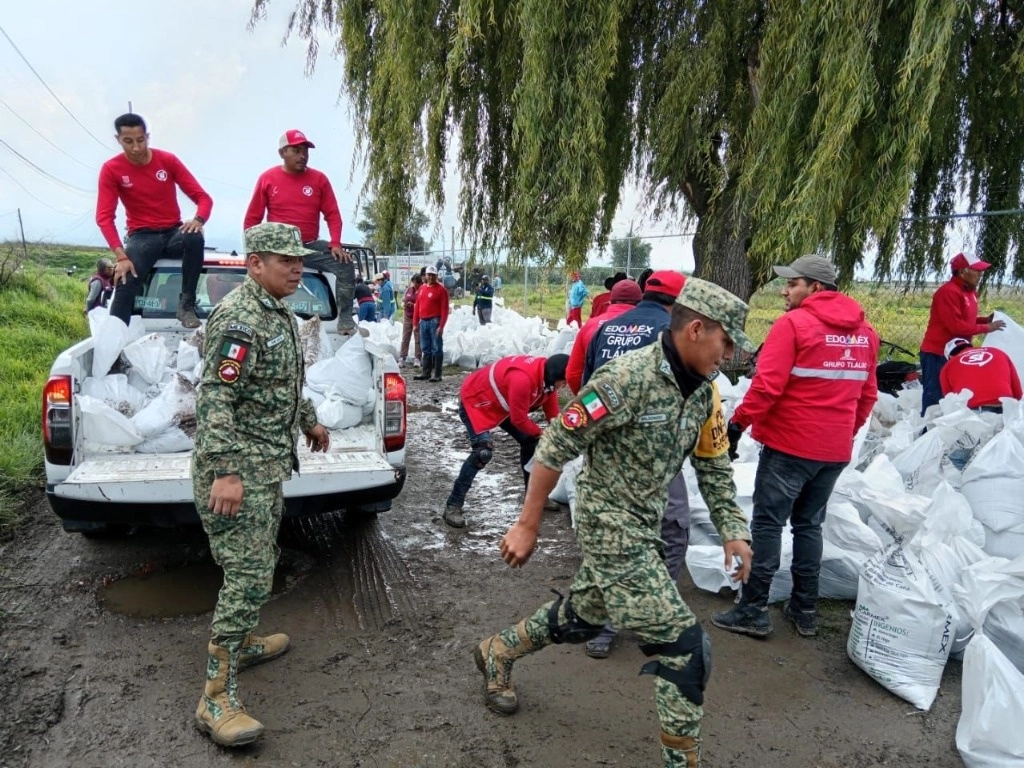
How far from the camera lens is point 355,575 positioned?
397 cm

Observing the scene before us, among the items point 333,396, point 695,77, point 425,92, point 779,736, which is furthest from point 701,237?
point 779,736

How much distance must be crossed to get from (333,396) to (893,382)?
5.61 m

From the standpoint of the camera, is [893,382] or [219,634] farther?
[893,382]

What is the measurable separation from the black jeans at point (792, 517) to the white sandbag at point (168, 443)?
3005 millimetres

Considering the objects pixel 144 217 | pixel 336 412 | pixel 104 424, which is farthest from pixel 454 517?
pixel 144 217

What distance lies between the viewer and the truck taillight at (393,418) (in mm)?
3916

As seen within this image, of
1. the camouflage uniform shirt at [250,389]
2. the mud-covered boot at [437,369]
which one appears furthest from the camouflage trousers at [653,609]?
the mud-covered boot at [437,369]

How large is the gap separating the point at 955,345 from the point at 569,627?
4.76 metres

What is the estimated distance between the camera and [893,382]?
23.0 ft

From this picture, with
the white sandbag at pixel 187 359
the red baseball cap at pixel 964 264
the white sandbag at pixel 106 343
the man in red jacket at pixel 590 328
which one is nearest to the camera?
the man in red jacket at pixel 590 328

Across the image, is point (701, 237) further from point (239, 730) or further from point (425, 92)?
point (239, 730)

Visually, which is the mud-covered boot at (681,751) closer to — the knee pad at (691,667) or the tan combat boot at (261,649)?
the knee pad at (691,667)

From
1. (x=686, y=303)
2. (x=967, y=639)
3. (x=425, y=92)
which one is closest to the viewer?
(x=686, y=303)

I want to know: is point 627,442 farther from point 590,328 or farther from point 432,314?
point 432,314
